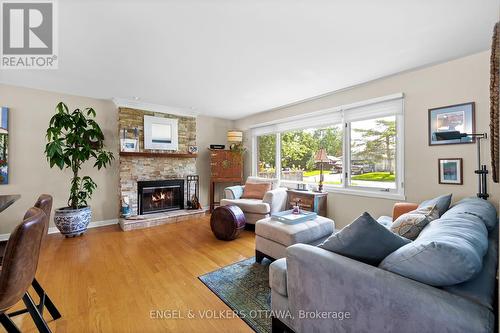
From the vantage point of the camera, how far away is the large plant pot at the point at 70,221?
330 cm

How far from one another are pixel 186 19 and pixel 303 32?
1.07 metres

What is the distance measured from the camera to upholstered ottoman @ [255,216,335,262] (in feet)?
7.28

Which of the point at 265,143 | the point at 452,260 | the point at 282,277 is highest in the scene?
the point at 265,143

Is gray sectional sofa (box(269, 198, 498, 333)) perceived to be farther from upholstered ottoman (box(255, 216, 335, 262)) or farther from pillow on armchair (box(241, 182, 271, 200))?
pillow on armchair (box(241, 182, 271, 200))

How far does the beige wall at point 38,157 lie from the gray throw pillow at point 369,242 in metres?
4.46

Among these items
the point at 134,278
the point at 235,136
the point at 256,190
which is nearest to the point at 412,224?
the point at 134,278

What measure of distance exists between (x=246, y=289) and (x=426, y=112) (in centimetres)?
303

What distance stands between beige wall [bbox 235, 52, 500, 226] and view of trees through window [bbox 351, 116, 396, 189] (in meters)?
0.24

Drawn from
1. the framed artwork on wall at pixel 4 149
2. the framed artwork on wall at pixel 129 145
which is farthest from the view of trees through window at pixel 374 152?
the framed artwork on wall at pixel 4 149

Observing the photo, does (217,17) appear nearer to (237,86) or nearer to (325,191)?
(237,86)

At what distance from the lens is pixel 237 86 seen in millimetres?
3426

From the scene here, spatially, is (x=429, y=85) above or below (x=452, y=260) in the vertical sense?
above

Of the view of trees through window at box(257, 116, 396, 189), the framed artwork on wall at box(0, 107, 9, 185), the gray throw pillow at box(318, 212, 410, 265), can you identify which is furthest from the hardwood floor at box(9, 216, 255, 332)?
the view of trees through window at box(257, 116, 396, 189)

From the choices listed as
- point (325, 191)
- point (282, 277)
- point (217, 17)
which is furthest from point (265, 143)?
point (282, 277)
